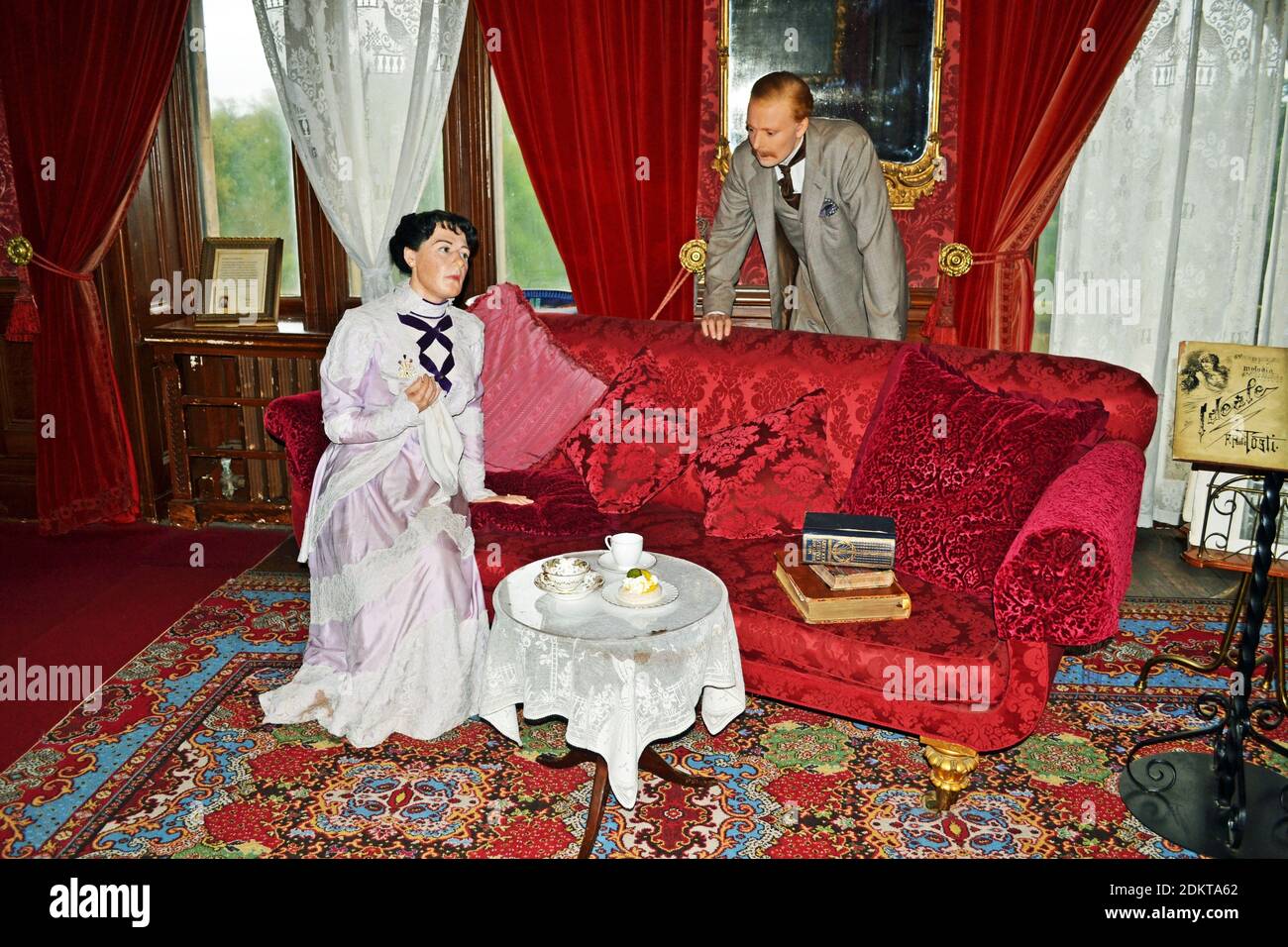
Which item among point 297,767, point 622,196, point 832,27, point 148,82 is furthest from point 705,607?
point 148,82

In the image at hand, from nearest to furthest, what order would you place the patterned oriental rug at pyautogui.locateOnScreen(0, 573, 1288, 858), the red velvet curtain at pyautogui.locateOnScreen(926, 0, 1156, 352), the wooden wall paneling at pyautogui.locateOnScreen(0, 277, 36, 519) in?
the patterned oriental rug at pyautogui.locateOnScreen(0, 573, 1288, 858), the red velvet curtain at pyautogui.locateOnScreen(926, 0, 1156, 352), the wooden wall paneling at pyautogui.locateOnScreen(0, 277, 36, 519)

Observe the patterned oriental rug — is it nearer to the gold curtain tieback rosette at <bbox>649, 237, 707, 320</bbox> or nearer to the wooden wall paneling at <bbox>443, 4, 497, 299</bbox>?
the gold curtain tieback rosette at <bbox>649, 237, 707, 320</bbox>

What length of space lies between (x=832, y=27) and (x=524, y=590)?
3366 mm

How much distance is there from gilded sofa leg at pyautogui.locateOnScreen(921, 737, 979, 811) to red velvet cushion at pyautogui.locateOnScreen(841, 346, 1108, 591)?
0.48m

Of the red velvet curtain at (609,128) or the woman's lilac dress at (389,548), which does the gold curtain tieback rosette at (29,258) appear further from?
the woman's lilac dress at (389,548)

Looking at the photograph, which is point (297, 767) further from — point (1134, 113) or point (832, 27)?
point (1134, 113)

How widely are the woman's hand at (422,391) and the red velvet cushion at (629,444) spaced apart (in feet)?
2.64

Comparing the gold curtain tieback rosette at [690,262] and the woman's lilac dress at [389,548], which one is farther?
the gold curtain tieback rosette at [690,262]

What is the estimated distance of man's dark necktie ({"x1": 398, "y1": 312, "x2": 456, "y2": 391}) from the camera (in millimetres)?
3533

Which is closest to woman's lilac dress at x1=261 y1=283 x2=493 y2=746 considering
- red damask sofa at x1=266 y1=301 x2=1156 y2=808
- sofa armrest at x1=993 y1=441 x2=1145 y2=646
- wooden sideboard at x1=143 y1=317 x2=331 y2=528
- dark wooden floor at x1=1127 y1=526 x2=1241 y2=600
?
red damask sofa at x1=266 y1=301 x2=1156 y2=808

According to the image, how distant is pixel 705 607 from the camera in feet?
9.52

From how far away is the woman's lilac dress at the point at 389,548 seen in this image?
3.38 metres

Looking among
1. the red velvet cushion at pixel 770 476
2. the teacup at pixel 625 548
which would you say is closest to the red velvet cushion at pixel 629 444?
the red velvet cushion at pixel 770 476

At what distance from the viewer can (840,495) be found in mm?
3812
